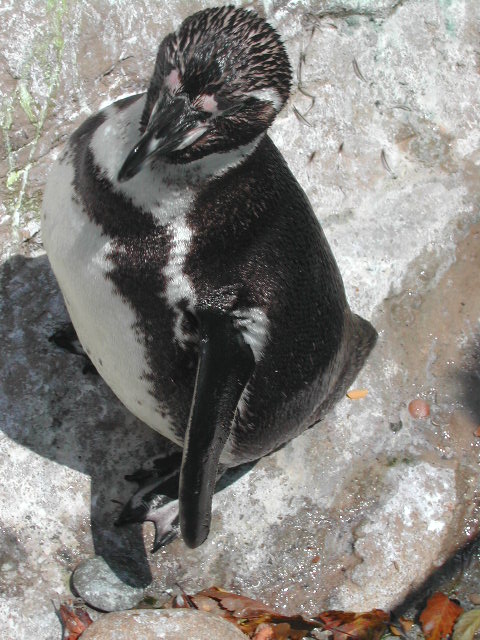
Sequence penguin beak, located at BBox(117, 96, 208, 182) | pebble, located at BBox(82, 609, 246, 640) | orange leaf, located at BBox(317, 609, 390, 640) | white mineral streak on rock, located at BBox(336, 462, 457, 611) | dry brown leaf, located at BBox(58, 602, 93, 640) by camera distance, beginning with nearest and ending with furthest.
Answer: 1. penguin beak, located at BBox(117, 96, 208, 182)
2. pebble, located at BBox(82, 609, 246, 640)
3. dry brown leaf, located at BBox(58, 602, 93, 640)
4. orange leaf, located at BBox(317, 609, 390, 640)
5. white mineral streak on rock, located at BBox(336, 462, 457, 611)

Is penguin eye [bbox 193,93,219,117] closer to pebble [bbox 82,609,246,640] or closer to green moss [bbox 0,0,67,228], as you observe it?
green moss [bbox 0,0,67,228]

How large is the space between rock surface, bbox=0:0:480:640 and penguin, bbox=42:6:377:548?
346 millimetres

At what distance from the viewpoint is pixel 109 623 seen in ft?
6.30

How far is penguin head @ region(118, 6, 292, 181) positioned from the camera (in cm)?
151

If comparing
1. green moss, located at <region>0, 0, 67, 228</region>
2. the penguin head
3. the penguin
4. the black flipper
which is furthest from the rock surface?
the penguin head

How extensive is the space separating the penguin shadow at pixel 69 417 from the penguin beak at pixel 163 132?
88cm

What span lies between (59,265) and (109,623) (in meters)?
0.78

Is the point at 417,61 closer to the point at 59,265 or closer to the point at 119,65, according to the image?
the point at 119,65

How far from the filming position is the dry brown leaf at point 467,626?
2205 millimetres

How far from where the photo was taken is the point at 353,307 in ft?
8.43

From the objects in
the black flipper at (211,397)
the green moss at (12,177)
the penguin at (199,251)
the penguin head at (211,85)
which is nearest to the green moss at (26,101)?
the green moss at (12,177)

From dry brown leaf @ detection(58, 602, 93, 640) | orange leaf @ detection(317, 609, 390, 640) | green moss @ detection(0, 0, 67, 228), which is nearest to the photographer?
dry brown leaf @ detection(58, 602, 93, 640)

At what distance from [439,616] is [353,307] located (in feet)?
2.84

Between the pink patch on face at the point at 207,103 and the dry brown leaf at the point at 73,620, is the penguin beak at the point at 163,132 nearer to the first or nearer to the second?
the pink patch on face at the point at 207,103
